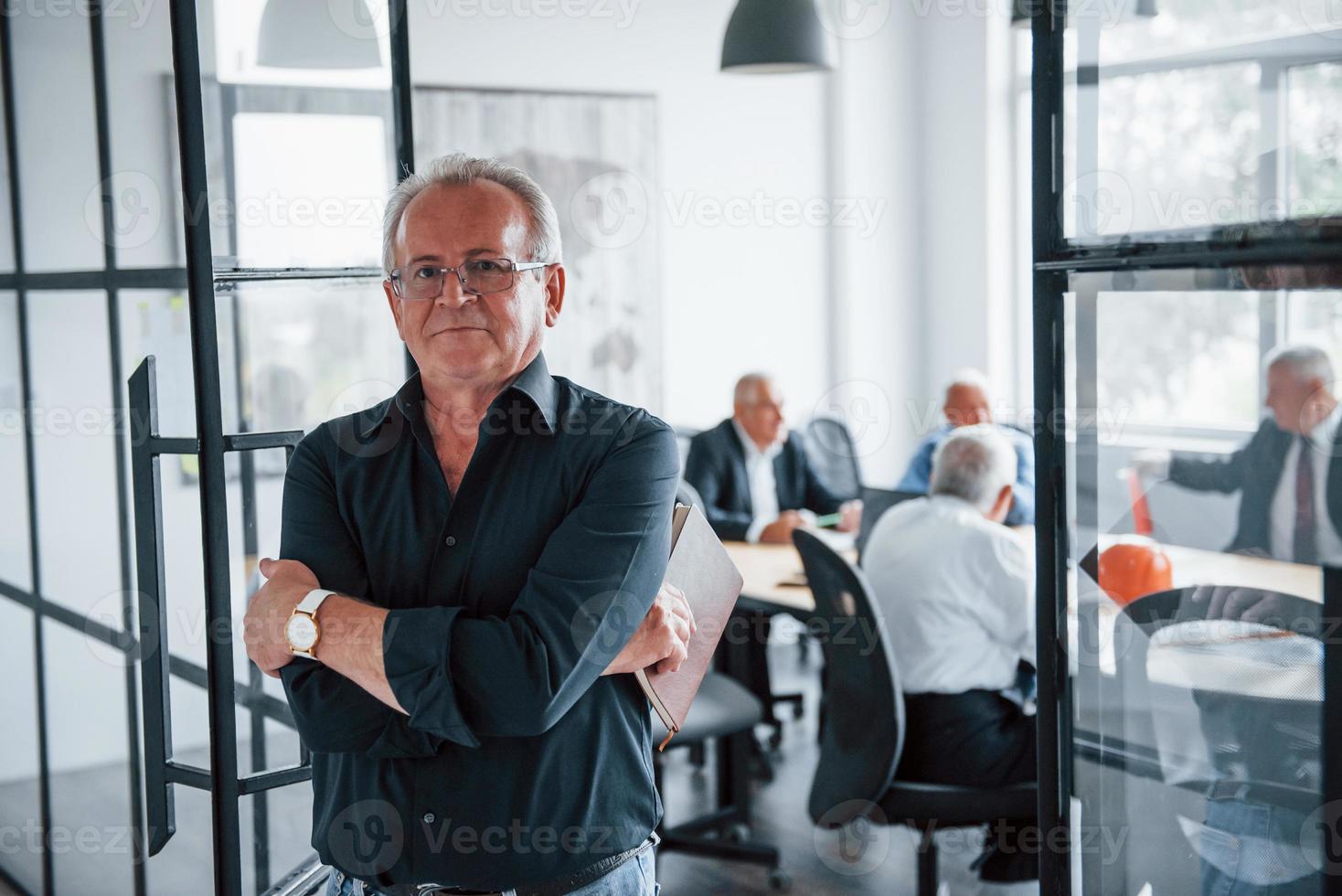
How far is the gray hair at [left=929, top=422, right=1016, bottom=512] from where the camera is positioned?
2959mm

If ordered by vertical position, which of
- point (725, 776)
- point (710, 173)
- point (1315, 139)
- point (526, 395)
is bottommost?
point (725, 776)

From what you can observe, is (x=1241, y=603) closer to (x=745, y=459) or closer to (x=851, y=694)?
(x=851, y=694)

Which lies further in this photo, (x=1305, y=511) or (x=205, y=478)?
(x=205, y=478)

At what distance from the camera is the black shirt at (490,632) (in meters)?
1.36

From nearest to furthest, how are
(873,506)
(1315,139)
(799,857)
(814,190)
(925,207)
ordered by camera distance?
1. (1315,139)
2. (799,857)
3. (873,506)
4. (814,190)
5. (925,207)

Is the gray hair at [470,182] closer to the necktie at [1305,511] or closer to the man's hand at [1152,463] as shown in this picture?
the man's hand at [1152,463]

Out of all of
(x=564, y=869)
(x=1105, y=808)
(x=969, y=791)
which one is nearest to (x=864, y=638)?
(x=969, y=791)

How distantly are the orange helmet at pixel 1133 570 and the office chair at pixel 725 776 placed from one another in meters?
1.65

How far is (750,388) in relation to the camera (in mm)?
4625

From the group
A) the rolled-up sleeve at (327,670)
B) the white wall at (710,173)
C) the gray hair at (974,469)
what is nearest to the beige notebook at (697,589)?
the rolled-up sleeve at (327,670)

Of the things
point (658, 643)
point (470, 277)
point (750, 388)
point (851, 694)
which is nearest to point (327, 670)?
point (658, 643)

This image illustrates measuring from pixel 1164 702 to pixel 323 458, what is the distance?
1.04 m

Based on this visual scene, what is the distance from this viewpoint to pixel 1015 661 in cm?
293

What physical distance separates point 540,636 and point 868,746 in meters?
1.60
